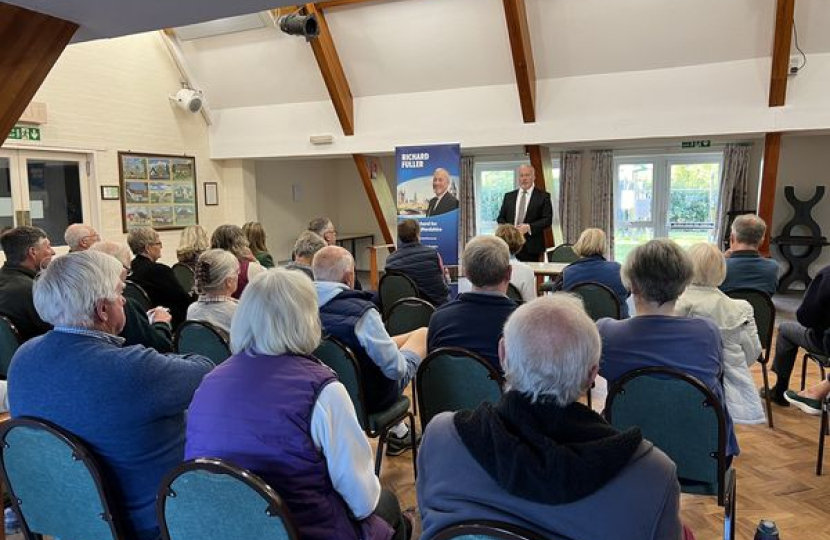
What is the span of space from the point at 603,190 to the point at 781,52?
13.3 ft

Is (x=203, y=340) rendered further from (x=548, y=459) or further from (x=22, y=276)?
(x=548, y=459)

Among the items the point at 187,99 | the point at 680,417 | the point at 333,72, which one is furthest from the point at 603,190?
the point at 680,417

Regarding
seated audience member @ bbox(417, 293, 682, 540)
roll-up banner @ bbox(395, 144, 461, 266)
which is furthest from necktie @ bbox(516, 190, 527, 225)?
seated audience member @ bbox(417, 293, 682, 540)

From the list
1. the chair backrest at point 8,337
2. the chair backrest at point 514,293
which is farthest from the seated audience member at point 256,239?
the chair backrest at point 8,337

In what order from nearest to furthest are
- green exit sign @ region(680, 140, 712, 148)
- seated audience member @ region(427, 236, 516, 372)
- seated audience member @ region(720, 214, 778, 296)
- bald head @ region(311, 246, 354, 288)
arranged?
1. seated audience member @ region(427, 236, 516, 372)
2. bald head @ region(311, 246, 354, 288)
3. seated audience member @ region(720, 214, 778, 296)
4. green exit sign @ region(680, 140, 712, 148)

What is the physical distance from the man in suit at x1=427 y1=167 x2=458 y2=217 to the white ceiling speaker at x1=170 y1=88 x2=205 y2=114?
11.6 feet

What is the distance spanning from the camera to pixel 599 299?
380cm

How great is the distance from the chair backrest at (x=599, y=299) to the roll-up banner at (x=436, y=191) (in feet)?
9.46

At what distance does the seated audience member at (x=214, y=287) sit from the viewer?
9.66 feet

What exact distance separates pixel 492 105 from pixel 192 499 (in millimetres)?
6180

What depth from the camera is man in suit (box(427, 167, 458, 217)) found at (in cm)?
664

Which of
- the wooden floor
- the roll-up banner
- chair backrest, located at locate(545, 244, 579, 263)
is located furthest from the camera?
the roll-up banner

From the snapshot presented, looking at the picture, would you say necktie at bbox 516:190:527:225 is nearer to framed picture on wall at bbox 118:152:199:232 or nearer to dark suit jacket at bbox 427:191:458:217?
dark suit jacket at bbox 427:191:458:217

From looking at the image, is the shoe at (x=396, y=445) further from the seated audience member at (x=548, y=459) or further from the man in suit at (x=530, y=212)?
the man in suit at (x=530, y=212)
